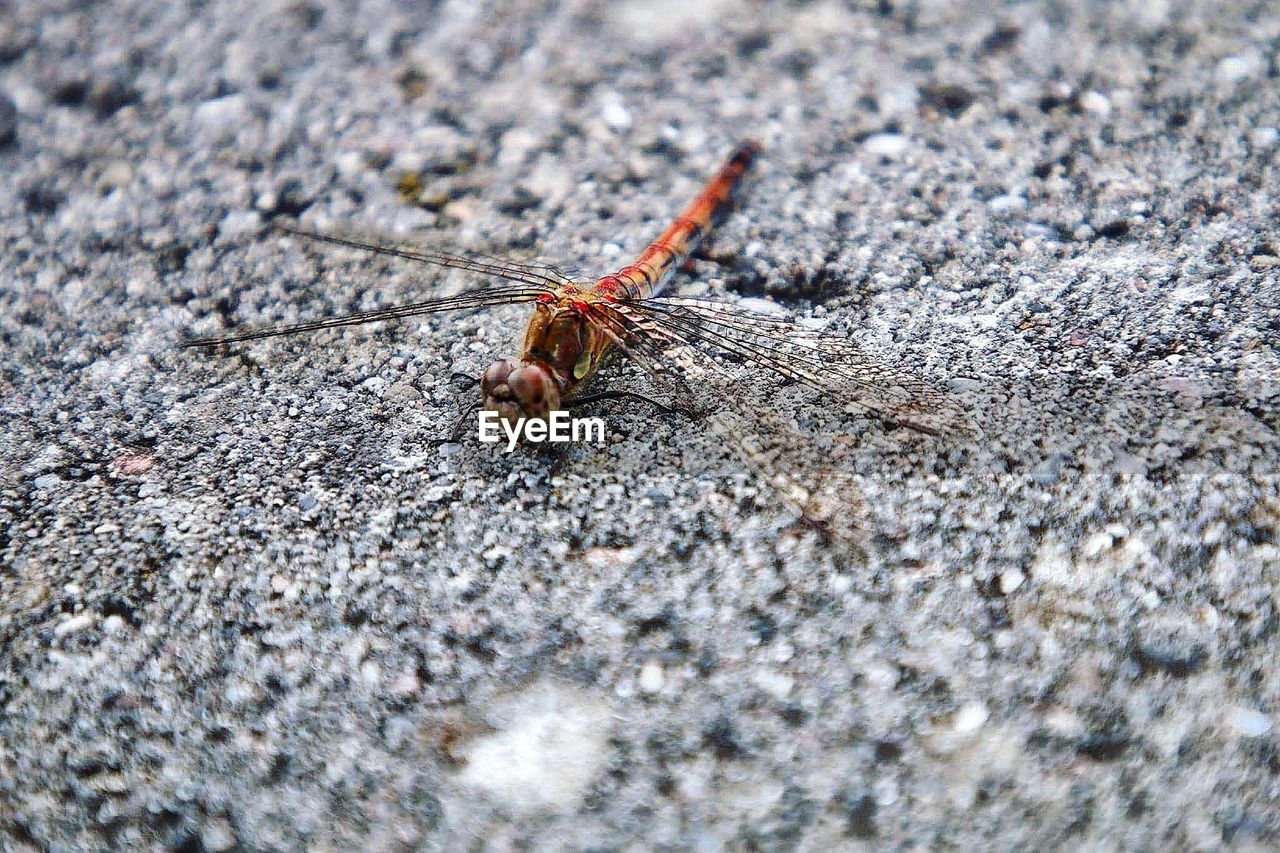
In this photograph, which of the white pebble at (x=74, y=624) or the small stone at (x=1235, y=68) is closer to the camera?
the white pebble at (x=74, y=624)

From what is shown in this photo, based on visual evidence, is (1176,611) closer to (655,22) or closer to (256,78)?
(655,22)

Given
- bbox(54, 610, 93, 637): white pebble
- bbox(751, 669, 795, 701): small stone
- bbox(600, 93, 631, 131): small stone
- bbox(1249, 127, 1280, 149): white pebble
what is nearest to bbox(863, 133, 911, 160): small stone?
bbox(600, 93, 631, 131): small stone

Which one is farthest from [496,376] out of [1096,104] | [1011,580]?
[1096,104]

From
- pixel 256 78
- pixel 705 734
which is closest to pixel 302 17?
pixel 256 78

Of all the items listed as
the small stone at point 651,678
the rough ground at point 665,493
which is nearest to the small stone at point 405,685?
the rough ground at point 665,493

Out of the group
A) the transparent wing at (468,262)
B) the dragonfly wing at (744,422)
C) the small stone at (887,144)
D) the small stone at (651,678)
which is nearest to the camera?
the small stone at (651,678)

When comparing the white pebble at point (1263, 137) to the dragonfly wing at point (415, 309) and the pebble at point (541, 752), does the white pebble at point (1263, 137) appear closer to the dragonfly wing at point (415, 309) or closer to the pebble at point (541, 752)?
the dragonfly wing at point (415, 309)

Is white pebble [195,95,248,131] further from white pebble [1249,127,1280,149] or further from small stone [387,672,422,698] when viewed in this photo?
white pebble [1249,127,1280,149]

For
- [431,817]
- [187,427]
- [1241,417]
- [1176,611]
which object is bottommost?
[431,817]
